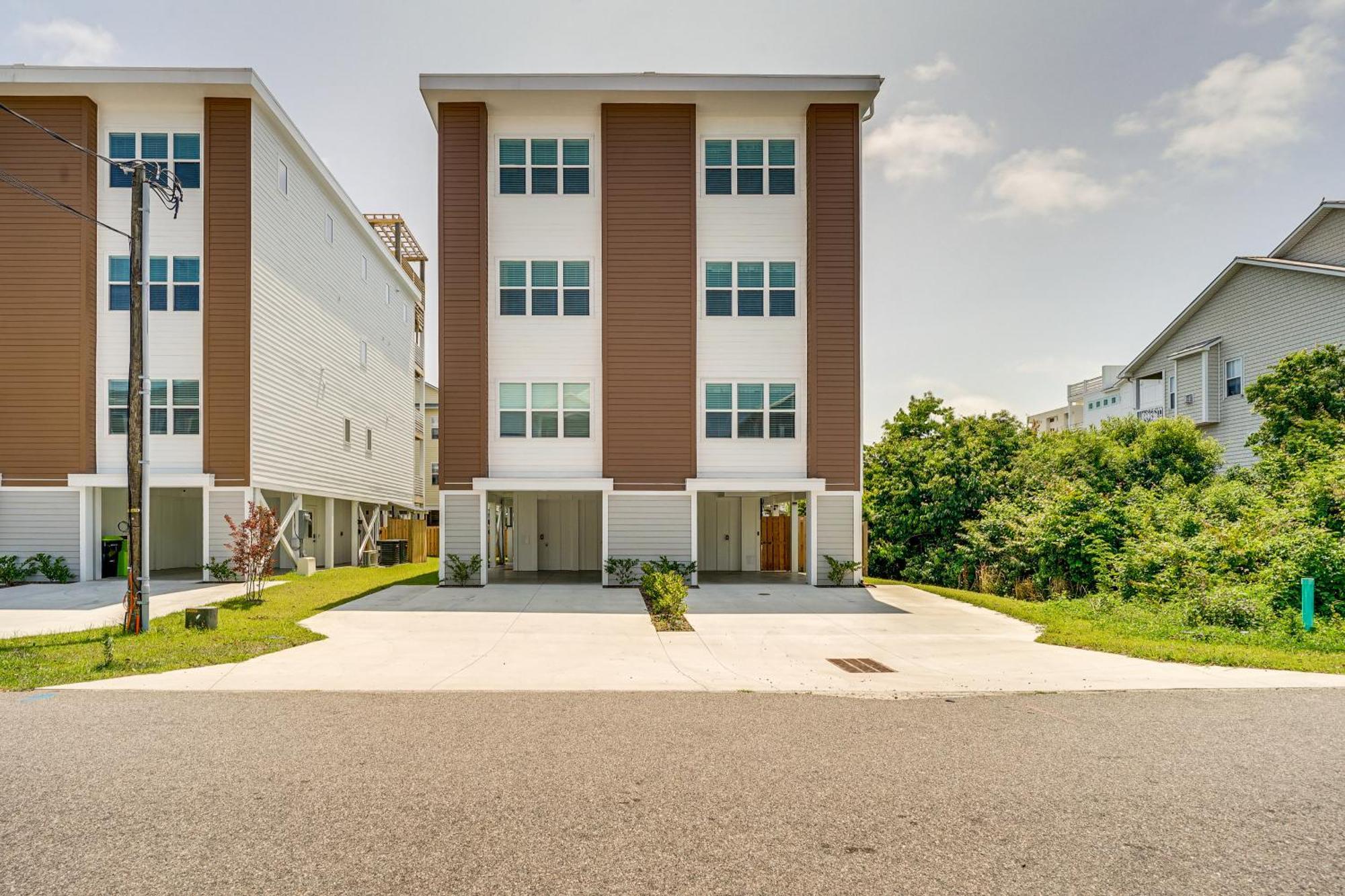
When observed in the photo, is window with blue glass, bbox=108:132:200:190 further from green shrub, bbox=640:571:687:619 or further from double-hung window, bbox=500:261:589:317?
green shrub, bbox=640:571:687:619

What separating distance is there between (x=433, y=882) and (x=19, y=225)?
22.4m

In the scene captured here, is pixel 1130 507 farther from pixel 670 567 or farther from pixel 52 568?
pixel 52 568

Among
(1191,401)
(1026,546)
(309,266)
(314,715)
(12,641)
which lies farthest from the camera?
(1191,401)

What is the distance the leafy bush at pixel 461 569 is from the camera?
18875 mm

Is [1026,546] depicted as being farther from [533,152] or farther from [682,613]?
[533,152]

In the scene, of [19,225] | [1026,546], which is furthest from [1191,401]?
[19,225]

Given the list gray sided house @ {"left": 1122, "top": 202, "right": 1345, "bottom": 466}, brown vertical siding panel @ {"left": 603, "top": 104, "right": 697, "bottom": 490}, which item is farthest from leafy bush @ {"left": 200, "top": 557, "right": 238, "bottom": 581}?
gray sided house @ {"left": 1122, "top": 202, "right": 1345, "bottom": 466}

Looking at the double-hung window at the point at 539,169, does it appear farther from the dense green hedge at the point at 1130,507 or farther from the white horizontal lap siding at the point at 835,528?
the dense green hedge at the point at 1130,507

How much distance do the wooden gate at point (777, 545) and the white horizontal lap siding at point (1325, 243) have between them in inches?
729

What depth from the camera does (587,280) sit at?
19.9 meters

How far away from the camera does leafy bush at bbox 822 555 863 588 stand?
63.6 feet

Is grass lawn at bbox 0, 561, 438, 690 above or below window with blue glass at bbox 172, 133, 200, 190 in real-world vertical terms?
below

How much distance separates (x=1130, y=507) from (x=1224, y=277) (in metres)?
15.4

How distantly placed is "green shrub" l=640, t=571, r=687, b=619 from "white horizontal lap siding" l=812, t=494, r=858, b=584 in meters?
4.77
